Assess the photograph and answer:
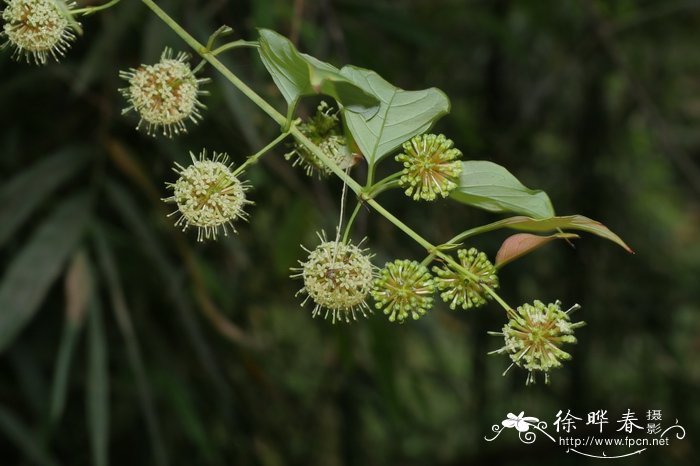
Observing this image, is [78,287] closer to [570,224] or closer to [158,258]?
[158,258]

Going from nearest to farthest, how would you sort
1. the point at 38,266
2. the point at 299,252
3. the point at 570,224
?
the point at 570,224 → the point at 38,266 → the point at 299,252

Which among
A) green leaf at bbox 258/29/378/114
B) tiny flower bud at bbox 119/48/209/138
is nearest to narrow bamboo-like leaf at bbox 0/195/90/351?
tiny flower bud at bbox 119/48/209/138

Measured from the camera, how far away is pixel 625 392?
2.46 metres

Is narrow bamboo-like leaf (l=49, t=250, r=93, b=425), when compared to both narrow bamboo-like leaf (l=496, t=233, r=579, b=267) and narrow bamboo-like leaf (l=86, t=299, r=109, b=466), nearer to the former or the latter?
narrow bamboo-like leaf (l=86, t=299, r=109, b=466)

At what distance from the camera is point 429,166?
0.62 metres

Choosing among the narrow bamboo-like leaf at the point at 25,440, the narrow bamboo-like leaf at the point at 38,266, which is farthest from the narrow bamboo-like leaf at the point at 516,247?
the narrow bamboo-like leaf at the point at 25,440

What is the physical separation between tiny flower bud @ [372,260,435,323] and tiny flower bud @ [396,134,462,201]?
6 centimetres

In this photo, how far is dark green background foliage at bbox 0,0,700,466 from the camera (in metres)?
1.38

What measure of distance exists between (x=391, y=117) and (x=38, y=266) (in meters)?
0.87

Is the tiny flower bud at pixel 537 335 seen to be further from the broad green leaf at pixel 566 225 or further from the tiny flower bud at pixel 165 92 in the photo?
the tiny flower bud at pixel 165 92

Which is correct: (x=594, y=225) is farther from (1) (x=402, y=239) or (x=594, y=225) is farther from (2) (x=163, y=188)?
(1) (x=402, y=239)

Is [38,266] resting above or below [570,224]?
above

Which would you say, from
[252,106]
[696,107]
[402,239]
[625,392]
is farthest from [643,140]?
[252,106]

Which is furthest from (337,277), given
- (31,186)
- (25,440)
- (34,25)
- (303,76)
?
(25,440)
